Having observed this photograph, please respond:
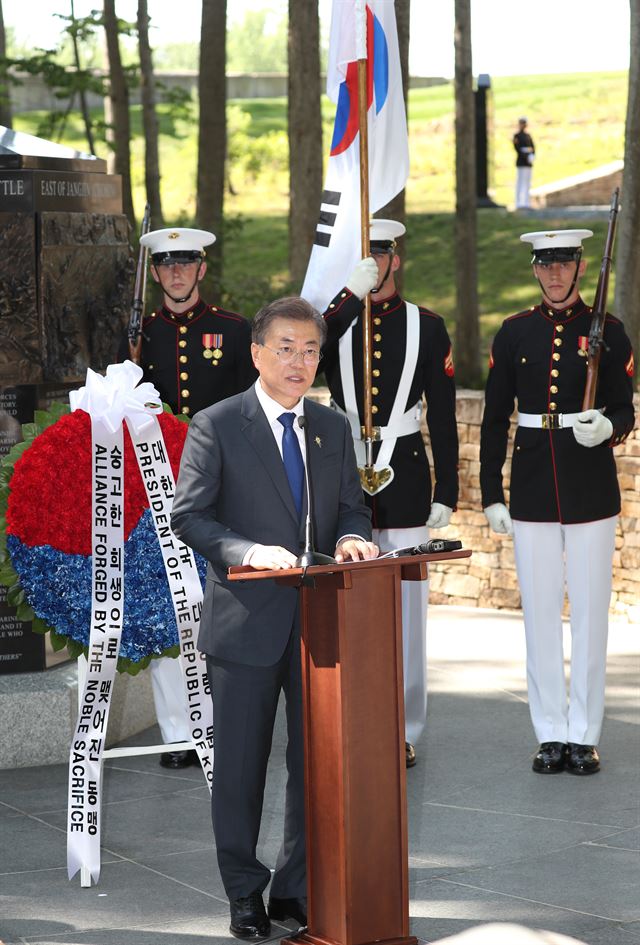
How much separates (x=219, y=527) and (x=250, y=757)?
775 millimetres

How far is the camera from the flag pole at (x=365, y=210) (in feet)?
21.6

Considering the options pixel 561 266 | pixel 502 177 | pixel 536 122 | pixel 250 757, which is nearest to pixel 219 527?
pixel 250 757

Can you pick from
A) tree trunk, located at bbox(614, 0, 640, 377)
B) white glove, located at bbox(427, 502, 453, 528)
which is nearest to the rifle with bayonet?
white glove, located at bbox(427, 502, 453, 528)

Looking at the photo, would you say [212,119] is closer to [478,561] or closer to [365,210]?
[478,561]

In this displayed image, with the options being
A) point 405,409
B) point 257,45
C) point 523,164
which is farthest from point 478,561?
point 257,45

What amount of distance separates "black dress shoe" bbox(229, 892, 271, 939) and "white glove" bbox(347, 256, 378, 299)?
9.00 ft

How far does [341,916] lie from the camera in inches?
172

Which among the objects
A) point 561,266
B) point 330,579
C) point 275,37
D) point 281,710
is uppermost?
point 275,37

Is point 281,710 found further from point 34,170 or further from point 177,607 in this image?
point 34,170

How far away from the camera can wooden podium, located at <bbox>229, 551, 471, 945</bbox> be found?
4340mm

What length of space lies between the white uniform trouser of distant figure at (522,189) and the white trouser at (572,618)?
26.1m

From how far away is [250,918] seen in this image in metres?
4.83

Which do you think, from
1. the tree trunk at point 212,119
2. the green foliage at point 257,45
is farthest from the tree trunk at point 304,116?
the green foliage at point 257,45

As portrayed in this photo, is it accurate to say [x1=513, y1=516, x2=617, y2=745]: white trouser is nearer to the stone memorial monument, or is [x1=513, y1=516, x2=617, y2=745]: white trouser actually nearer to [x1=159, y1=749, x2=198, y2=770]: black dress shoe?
[x1=159, y1=749, x2=198, y2=770]: black dress shoe
